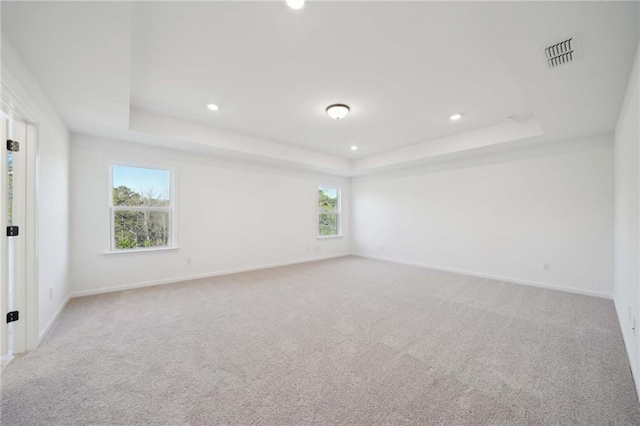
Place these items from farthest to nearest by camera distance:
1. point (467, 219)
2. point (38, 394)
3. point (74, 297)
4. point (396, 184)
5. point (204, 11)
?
point (396, 184) < point (467, 219) < point (74, 297) < point (204, 11) < point (38, 394)

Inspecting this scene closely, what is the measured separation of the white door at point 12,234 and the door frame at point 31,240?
0.05 feet

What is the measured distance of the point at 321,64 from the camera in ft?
7.80

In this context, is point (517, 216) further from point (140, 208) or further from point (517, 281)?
point (140, 208)

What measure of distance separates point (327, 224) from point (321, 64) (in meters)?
4.84

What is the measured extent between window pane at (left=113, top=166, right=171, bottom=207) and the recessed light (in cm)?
367

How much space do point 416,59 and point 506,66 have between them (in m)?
0.85

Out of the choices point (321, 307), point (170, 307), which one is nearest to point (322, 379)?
point (321, 307)

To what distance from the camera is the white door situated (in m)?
2.06

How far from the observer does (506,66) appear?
91.0 inches

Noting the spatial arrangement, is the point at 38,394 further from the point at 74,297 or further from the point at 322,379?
the point at 74,297

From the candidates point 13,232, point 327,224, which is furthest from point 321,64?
point 327,224

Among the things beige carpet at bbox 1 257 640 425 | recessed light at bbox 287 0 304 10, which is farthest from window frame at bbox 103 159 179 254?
recessed light at bbox 287 0 304 10

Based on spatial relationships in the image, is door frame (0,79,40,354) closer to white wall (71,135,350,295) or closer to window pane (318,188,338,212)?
white wall (71,135,350,295)

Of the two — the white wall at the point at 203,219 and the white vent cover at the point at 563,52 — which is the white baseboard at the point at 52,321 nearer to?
the white wall at the point at 203,219
